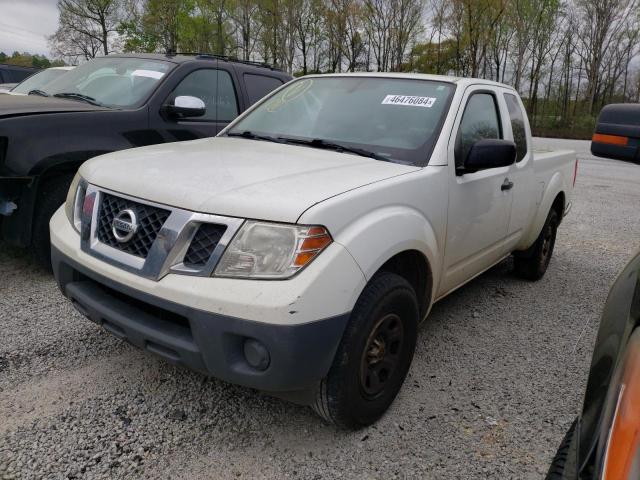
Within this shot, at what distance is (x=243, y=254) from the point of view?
6.57 feet

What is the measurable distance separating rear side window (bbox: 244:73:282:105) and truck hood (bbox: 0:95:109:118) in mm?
1581

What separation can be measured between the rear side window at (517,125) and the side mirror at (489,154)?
111 cm

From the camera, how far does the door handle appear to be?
3.56 m

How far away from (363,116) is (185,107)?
1.91 m

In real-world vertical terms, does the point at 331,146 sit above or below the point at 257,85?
below

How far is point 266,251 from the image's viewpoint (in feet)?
6.58

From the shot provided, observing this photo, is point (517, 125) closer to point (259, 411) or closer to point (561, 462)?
point (259, 411)

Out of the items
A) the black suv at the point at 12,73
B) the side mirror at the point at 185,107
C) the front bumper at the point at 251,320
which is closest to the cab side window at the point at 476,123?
the front bumper at the point at 251,320

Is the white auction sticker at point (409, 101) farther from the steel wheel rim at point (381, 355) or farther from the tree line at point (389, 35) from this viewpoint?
the tree line at point (389, 35)

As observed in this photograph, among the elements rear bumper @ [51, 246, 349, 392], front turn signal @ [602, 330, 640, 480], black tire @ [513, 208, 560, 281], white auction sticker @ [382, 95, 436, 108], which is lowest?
black tire @ [513, 208, 560, 281]

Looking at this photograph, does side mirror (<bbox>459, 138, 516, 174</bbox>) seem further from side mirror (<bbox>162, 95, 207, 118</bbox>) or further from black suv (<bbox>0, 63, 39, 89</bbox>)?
black suv (<bbox>0, 63, 39, 89</bbox>)

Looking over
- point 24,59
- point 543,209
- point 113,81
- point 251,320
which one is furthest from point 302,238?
point 24,59

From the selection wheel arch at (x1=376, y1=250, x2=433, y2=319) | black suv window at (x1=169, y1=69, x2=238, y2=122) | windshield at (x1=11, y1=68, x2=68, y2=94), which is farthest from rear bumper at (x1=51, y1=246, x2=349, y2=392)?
windshield at (x1=11, y1=68, x2=68, y2=94)

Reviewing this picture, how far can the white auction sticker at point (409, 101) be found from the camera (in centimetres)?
315
